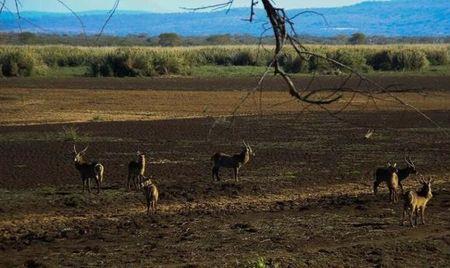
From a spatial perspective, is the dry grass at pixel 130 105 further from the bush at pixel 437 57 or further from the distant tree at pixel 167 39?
the distant tree at pixel 167 39

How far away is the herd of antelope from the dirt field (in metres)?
0.29

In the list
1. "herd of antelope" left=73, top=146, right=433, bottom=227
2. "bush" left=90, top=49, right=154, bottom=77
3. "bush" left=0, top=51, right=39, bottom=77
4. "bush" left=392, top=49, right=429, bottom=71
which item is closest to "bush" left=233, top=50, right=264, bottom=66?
"bush" left=392, top=49, right=429, bottom=71

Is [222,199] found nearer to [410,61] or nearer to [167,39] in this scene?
[410,61]

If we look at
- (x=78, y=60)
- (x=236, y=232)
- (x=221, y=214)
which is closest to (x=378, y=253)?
(x=236, y=232)

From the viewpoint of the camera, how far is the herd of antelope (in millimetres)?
14000

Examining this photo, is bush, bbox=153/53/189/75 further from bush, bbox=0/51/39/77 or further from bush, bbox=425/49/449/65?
bush, bbox=425/49/449/65

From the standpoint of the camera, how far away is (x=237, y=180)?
750 inches

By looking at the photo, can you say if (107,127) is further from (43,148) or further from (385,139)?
(385,139)

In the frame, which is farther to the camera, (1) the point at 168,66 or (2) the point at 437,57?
(2) the point at 437,57

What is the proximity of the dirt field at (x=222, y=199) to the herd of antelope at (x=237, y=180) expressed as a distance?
29 cm

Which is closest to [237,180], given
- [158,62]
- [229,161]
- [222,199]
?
[229,161]

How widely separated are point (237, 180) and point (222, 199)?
217 centimetres

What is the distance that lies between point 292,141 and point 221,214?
1135 centimetres

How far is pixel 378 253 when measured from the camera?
11992 mm
